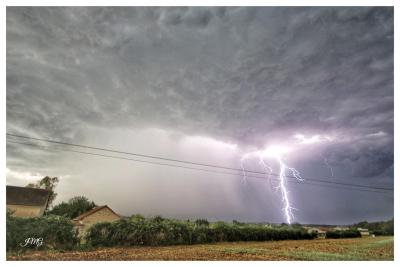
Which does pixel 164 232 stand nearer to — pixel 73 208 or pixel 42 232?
pixel 42 232

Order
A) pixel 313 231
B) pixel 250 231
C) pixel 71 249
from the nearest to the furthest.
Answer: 1. pixel 71 249
2. pixel 250 231
3. pixel 313 231

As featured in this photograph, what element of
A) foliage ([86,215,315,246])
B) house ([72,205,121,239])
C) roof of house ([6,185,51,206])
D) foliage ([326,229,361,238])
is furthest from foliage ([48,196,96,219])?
foliage ([326,229,361,238])

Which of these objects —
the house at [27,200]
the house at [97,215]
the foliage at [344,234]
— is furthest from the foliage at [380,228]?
the house at [27,200]

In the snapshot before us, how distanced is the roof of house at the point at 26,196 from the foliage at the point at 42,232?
2340 centimetres

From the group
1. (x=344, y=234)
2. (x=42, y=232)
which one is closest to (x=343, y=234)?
(x=344, y=234)

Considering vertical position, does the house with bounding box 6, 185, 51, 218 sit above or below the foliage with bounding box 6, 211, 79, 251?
above

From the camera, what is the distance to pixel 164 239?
604 inches

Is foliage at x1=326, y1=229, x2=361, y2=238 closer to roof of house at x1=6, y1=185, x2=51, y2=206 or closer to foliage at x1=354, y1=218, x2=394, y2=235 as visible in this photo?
foliage at x1=354, y1=218, x2=394, y2=235

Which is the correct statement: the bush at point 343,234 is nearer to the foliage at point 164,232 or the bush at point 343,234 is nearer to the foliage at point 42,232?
the foliage at point 164,232

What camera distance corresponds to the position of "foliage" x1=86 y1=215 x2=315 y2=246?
44.3ft
